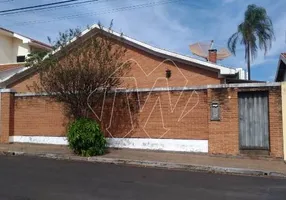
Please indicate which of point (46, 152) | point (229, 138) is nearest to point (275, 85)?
point (229, 138)

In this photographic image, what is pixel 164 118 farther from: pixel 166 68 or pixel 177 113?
pixel 166 68

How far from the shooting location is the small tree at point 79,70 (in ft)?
51.9

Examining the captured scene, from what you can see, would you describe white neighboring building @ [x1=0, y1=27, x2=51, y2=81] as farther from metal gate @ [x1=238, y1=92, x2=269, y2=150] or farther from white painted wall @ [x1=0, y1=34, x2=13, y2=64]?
metal gate @ [x1=238, y1=92, x2=269, y2=150]

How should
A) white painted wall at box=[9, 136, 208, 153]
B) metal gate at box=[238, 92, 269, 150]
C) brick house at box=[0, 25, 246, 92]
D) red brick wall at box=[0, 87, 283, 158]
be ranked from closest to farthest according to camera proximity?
1. metal gate at box=[238, 92, 269, 150]
2. red brick wall at box=[0, 87, 283, 158]
3. white painted wall at box=[9, 136, 208, 153]
4. brick house at box=[0, 25, 246, 92]

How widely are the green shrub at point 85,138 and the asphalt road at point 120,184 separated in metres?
2.13

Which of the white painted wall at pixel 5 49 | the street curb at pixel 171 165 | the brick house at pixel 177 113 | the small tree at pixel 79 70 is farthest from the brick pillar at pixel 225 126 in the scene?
the white painted wall at pixel 5 49

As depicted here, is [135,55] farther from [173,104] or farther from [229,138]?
[229,138]

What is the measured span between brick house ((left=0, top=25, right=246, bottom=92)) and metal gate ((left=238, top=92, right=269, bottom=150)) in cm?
296

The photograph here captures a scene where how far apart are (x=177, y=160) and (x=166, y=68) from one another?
20.5 ft

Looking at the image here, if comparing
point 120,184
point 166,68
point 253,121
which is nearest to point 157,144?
point 253,121

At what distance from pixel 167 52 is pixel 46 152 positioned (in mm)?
6941

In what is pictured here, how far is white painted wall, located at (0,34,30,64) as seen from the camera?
104ft

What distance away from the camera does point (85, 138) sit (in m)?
15.5

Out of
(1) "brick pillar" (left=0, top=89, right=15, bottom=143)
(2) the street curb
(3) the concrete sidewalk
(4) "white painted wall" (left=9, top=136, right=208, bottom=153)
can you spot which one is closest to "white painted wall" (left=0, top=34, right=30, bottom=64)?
(1) "brick pillar" (left=0, top=89, right=15, bottom=143)
